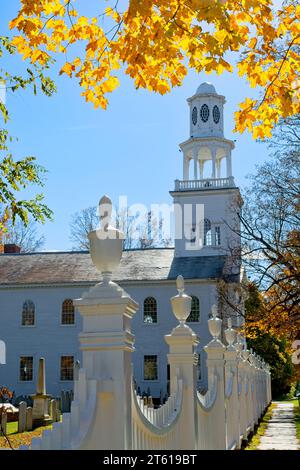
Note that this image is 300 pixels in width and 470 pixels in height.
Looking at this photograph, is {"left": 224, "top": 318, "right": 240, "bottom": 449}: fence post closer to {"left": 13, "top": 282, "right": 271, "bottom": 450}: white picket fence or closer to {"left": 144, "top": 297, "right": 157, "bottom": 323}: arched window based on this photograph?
{"left": 13, "top": 282, "right": 271, "bottom": 450}: white picket fence

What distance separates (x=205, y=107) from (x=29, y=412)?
31151mm

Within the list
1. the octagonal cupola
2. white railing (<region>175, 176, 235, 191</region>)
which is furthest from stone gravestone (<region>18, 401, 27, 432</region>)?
the octagonal cupola

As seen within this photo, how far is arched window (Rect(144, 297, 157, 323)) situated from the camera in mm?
39500

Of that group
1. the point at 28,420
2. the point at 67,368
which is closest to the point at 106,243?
the point at 28,420

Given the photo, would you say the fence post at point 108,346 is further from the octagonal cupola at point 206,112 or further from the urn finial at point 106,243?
the octagonal cupola at point 206,112

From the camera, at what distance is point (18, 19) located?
21.4ft

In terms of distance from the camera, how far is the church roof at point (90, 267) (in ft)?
133

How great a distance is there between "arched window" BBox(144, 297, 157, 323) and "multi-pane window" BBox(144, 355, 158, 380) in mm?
2323

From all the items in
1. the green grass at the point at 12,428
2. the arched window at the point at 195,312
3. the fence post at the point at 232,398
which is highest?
the arched window at the point at 195,312

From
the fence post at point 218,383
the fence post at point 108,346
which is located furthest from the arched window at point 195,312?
the fence post at point 108,346

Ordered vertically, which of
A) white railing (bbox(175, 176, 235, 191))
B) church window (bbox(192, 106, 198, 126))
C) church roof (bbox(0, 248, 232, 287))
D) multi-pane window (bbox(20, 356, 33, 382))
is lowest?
multi-pane window (bbox(20, 356, 33, 382))

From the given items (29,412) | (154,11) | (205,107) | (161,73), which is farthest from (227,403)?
(205,107)

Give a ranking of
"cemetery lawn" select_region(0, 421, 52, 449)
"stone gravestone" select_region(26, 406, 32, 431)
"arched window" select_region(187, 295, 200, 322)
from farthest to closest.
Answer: "arched window" select_region(187, 295, 200, 322), "stone gravestone" select_region(26, 406, 32, 431), "cemetery lawn" select_region(0, 421, 52, 449)
